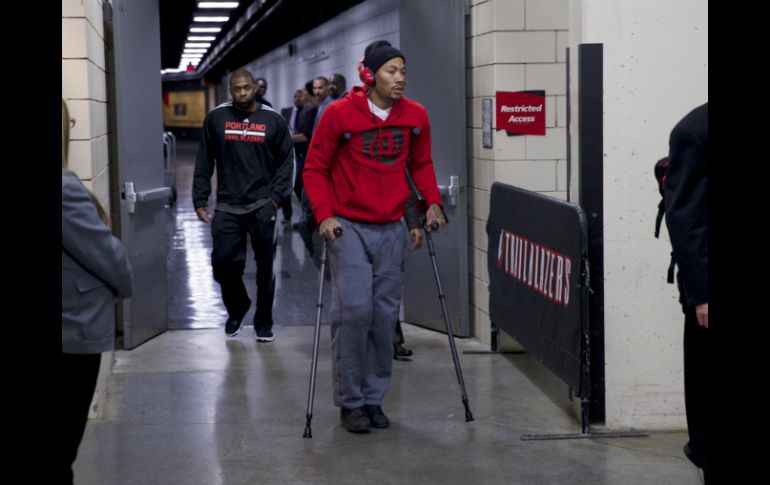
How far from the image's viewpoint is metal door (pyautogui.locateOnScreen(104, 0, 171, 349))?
7281 mm

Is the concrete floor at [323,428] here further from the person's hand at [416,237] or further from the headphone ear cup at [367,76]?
the headphone ear cup at [367,76]

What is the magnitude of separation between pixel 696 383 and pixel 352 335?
2010mm

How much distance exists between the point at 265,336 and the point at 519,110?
87.2 inches

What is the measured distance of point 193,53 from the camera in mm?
42688

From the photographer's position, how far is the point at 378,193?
5543 millimetres

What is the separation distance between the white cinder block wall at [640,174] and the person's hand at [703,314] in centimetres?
169

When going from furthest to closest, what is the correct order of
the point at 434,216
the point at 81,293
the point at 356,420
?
the point at 434,216 → the point at 356,420 → the point at 81,293

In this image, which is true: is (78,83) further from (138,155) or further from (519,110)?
(519,110)

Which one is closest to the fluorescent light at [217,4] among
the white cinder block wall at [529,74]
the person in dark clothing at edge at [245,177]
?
the person in dark clothing at edge at [245,177]

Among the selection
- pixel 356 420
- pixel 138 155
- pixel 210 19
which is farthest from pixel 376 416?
pixel 210 19

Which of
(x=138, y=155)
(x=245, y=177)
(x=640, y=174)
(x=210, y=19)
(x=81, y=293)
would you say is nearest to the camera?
(x=81, y=293)

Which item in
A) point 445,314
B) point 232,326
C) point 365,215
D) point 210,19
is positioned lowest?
point 232,326

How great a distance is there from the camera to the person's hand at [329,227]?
5.41m
